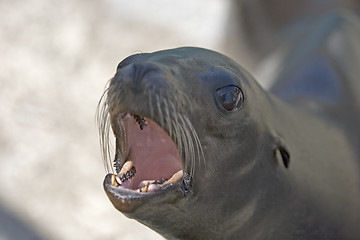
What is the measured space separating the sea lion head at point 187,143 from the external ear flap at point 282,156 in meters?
0.03

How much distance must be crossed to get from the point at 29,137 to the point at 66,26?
1336mm

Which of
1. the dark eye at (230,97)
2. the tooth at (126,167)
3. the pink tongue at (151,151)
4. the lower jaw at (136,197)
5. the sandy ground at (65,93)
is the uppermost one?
the sandy ground at (65,93)

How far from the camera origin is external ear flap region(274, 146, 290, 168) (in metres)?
3.08

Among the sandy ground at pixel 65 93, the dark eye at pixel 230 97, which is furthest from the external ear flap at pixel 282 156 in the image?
the sandy ground at pixel 65 93

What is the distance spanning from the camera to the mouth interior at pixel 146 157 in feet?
9.01

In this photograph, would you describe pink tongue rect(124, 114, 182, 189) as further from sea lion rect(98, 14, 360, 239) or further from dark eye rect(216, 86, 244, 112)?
dark eye rect(216, 86, 244, 112)

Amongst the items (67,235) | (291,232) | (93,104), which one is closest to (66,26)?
(93,104)

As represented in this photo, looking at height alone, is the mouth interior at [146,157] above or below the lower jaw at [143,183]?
above

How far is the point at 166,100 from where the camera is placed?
2635 mm

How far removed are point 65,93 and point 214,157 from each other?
330 centimetres

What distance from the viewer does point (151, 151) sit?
9.53 feet

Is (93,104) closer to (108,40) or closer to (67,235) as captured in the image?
(108,40)

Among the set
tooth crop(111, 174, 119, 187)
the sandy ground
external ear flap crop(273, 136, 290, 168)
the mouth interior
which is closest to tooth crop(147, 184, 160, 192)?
the mouth interior

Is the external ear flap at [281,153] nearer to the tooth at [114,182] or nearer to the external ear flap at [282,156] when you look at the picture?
the external ear flap at [282,156]
